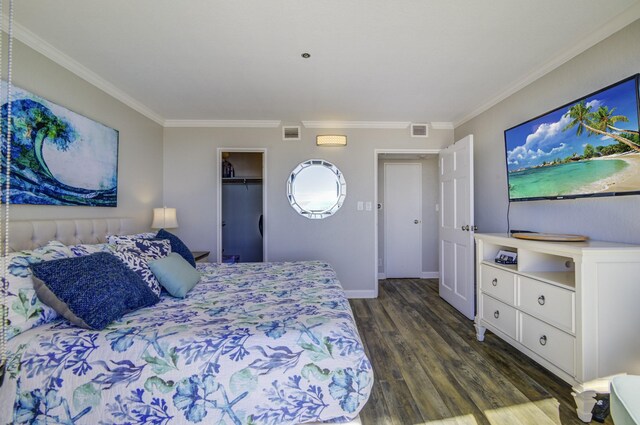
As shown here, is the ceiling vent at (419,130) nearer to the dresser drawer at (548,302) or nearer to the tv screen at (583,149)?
the tv screen at (583,149)

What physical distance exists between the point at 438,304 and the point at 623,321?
205cm

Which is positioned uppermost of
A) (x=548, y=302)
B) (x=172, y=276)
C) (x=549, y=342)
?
(x=172, y=276)

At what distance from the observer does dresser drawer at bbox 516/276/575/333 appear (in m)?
1.67

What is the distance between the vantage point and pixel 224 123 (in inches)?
148

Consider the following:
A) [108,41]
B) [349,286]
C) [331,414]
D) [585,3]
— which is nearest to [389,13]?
[585,3]

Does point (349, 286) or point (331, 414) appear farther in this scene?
point (349, 286)

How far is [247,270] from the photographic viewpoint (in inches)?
99.6

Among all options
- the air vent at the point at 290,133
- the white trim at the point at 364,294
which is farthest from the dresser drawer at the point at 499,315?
the air vent at the point at 290,133

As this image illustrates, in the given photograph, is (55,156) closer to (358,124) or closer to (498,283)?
(358,124)

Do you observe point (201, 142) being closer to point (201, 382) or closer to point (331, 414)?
point (201, 382)

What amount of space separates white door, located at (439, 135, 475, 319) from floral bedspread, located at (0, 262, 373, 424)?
2.28 metres

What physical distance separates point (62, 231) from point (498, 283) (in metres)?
3.51

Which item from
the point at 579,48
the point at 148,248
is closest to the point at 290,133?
the point at 148,248

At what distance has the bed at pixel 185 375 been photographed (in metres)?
1.16
